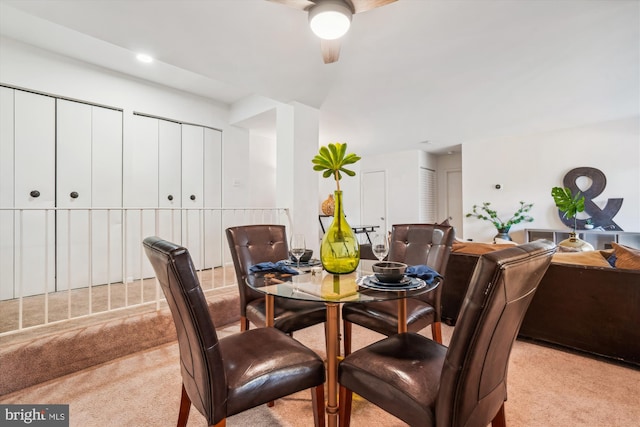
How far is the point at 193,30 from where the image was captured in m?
2.14

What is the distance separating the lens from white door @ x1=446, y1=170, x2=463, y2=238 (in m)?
7.02

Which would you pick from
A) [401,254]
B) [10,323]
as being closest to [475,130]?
[401,254]

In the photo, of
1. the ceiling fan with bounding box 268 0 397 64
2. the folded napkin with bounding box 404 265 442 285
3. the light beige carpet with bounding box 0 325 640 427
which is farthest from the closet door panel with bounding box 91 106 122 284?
the folded napkin with bounding box 404 265 442 285

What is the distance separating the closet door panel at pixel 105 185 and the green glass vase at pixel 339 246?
3.15 meters

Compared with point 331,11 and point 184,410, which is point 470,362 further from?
point 331,11

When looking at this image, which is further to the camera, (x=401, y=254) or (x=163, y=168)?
(x=163, y=168)

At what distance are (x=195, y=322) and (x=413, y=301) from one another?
134 centimetres

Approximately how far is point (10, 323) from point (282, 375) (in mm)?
2546

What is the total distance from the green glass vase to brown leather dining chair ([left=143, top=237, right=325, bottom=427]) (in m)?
0.44

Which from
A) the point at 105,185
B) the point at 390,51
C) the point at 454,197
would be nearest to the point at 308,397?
the point at 390,51

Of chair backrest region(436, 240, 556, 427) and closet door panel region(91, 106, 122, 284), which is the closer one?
chair backrest region(436, 240, 556, 427)

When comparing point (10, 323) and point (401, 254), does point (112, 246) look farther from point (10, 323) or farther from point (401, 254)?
point (401, 254)

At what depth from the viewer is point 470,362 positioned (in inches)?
32.2

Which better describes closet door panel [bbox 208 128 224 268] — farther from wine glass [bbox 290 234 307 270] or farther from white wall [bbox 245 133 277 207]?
wine glass [bbox 290 234 307 270]
